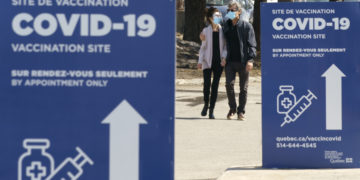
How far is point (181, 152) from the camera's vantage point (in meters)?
10.2

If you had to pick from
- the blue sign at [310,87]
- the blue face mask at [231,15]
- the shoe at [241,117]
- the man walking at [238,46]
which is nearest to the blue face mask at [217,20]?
the man walking at [238,46]

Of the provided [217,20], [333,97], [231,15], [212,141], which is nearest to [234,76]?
[231,15]

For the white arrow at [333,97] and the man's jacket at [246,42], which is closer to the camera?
the white arrow at [333,97]

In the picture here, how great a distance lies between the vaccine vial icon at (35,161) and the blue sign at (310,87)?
14.1 ft

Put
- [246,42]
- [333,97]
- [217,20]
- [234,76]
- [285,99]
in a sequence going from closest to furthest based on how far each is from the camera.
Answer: [333,97]
[285,99]
[246,42]
[234,76]
[217,20]

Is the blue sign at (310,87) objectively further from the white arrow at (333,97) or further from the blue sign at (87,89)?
the blue sign at (87,89)

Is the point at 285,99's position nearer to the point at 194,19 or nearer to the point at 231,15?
the point at 231,15

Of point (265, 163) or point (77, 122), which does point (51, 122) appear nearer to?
point (77, 122)

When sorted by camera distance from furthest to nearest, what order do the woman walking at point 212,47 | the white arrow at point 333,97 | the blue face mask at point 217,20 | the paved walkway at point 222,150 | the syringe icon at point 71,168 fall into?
1. the blue face mask at point 217,20
2. the woman walking at point 212,47
3. the white arrow at point 333,97
4. the paved walkway at point 222,150
5. the syringe icon at point 71,168

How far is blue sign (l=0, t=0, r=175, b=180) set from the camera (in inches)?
159

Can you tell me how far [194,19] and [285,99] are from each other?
22409 millimetres

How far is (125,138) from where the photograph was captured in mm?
4102

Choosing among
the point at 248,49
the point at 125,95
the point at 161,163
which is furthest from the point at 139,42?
the point at 248,49

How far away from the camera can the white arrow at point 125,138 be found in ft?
13.4
